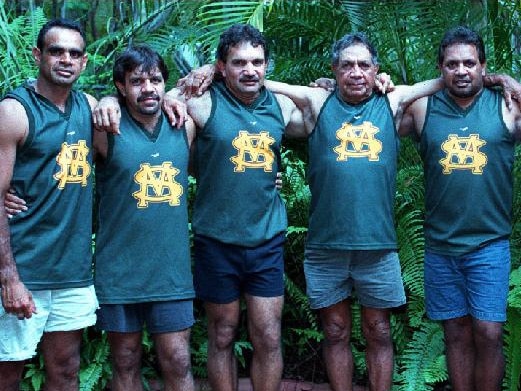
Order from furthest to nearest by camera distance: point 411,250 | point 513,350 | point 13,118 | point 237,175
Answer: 1. point 411,250
2. point 513,350
3. point 237,175
4. point 13,118

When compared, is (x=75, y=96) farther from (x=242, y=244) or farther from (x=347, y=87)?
(x=347, y=87)

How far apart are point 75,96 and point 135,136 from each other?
357 mm

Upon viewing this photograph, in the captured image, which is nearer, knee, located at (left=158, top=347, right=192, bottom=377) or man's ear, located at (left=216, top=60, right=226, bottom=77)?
knee, located at (left=158, top=347, right=192, bottom=377)

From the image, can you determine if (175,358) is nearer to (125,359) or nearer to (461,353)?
(125,359)

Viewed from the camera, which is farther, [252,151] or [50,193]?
[252,151]

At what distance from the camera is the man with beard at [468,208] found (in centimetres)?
448

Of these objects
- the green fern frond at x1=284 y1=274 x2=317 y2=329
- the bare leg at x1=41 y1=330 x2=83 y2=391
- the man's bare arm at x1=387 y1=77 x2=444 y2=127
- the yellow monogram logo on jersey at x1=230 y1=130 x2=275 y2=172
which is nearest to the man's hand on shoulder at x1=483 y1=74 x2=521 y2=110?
the man's bare arm at x1=387 y1=77 x2=444 y2=127

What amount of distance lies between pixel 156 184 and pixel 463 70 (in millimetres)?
1757

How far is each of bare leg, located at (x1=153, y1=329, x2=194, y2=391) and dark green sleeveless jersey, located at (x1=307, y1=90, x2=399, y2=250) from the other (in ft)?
2.99

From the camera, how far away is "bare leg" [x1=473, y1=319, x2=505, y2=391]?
447cm

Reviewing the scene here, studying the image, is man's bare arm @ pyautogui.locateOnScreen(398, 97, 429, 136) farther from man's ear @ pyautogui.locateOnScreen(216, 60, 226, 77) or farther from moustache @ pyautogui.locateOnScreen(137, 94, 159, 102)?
moustache @ pyautogui.locateOnScreen(137, 94, 159, 102)

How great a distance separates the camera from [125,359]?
14.0 feet

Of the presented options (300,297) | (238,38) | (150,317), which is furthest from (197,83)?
(300,297)

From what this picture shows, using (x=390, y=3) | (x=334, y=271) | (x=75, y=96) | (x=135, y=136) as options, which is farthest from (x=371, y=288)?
(x=390, y=3)
